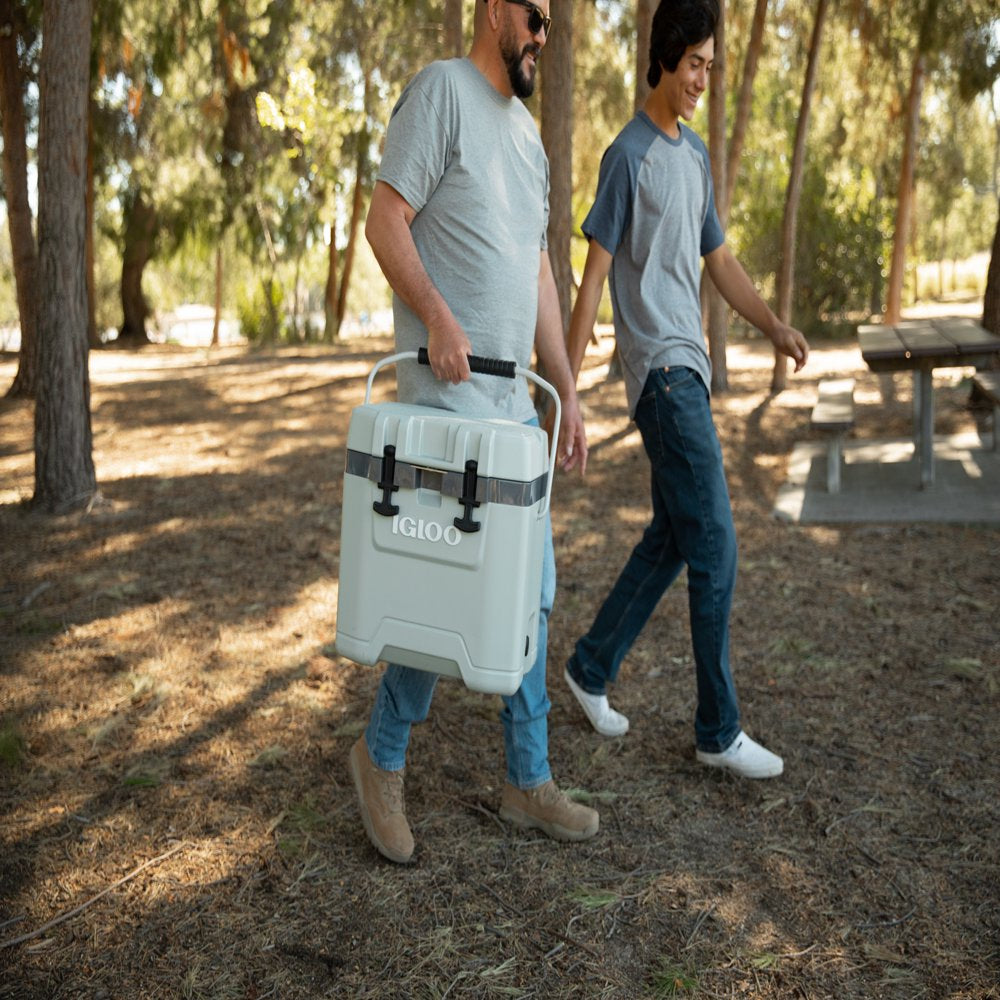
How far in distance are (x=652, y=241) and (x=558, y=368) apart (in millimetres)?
512

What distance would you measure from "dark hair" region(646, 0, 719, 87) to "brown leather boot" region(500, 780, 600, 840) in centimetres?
198

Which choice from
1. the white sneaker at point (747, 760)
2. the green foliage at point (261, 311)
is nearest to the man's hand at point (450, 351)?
the white sneaker at point (747, 760)

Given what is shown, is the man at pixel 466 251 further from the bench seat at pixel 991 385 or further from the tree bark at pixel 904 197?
Answer: the tree bark at pixel 904 197

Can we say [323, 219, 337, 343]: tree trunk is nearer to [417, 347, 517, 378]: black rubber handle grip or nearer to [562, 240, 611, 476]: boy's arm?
[562, 240, 611, 476]: boy's arm

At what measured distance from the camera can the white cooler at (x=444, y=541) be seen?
7.22 ft

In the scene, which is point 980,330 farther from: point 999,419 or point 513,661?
point 513,661

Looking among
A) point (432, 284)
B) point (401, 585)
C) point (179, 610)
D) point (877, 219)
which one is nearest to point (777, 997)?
point (401, 585)

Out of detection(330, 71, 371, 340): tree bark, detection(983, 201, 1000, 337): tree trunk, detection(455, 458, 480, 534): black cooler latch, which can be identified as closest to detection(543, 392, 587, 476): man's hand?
detection(455, 458, 480, 534): black cooler latch

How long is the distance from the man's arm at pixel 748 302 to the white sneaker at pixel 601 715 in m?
1.28

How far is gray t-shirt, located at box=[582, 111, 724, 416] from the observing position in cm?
303

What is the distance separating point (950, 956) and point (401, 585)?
1.49 metres

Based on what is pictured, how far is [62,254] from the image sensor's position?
6266mm

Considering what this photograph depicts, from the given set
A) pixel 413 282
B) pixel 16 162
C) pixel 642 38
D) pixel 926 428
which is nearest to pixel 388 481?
pixel 413 282

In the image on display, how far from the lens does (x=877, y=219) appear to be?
17.5 metres
